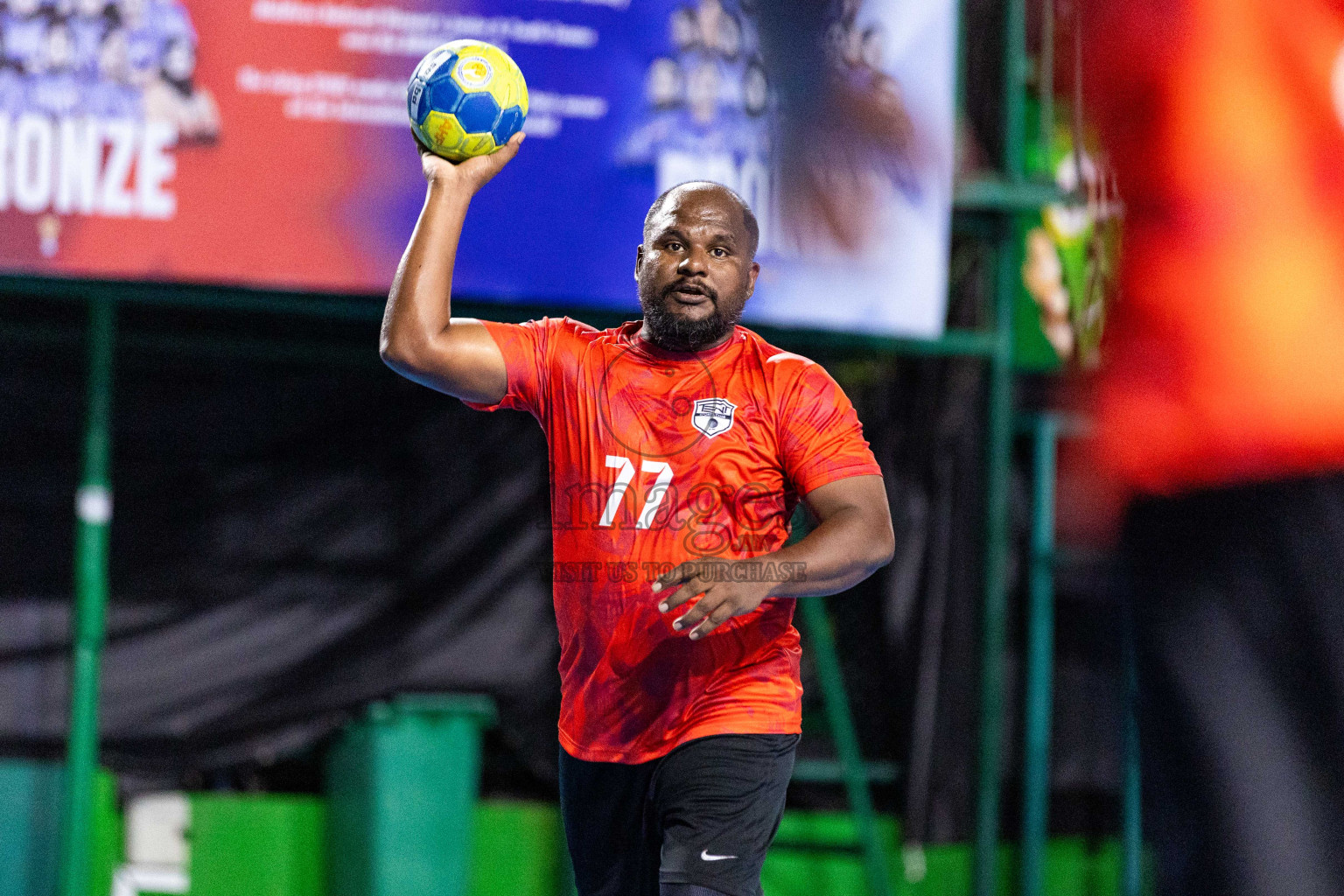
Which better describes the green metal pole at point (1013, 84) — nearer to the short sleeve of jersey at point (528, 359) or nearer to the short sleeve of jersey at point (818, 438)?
the short sleeve of jersey at point (818, 438)

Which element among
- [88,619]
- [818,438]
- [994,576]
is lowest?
[88,619]

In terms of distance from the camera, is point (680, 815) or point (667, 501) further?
point (667, 501)

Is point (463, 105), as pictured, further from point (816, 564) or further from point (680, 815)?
point (680, 815)

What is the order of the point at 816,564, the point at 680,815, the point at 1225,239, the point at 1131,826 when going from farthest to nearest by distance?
1. the point at 1131,826
2. the point at 680,815
3. the point at 816,564
4. the point at 1225,239

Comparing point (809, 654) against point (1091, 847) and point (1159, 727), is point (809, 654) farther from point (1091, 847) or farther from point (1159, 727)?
point (1159, 727)

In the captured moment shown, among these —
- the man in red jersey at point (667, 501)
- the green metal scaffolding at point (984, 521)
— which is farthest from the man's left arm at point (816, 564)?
the green metal scaffolding at point (984, 521)

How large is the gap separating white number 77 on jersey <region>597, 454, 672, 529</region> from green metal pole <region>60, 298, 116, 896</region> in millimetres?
2642

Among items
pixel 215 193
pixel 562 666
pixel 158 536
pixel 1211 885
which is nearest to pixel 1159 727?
pixel 1211 885

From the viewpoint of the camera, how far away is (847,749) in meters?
5.79

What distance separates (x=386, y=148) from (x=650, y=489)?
2355 mm

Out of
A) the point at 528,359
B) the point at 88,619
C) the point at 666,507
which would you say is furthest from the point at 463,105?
the point at 88,619

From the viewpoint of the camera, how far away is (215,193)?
16.3 ft

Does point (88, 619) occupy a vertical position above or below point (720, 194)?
below

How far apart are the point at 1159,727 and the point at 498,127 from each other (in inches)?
72.8
